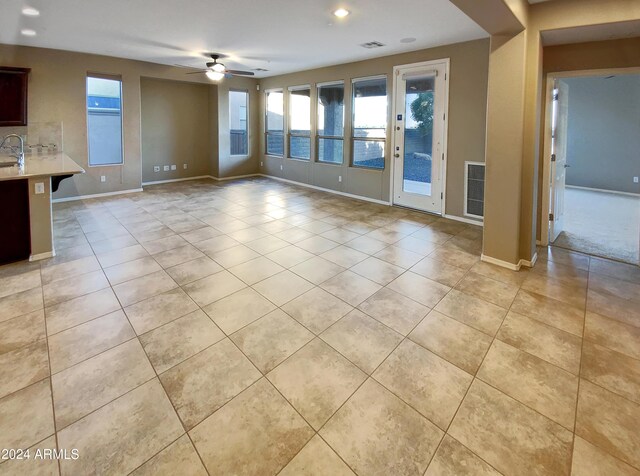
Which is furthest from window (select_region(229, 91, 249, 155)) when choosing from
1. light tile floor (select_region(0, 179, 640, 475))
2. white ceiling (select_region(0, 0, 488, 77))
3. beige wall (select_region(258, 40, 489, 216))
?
light tile floor (select_region(0, 179, 640, 475))

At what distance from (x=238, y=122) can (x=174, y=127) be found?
160cm

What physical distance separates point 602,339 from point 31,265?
524cm

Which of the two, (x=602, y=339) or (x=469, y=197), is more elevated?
(x=469, y=197)

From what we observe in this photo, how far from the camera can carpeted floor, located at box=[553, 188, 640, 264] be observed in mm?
4172

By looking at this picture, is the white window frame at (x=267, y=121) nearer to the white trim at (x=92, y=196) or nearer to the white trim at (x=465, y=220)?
the white trim at (x=92, y=196)

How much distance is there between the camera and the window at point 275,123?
343 inches

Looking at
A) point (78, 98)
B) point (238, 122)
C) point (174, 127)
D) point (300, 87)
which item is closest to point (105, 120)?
point (78, 98)

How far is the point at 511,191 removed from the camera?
11.7ft

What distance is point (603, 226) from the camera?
5090 millimetres

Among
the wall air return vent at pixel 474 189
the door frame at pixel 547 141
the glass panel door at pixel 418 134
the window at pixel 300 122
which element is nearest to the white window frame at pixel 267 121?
the window at pixel 300 122

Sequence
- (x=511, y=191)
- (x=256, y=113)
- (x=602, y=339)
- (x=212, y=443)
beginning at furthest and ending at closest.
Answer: (x=256, y=113) → (x=511, y=191) → (x=602, y=339) → (x=212, y=443)

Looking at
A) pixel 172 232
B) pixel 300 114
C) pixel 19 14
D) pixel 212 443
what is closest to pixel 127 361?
pixel 212 443

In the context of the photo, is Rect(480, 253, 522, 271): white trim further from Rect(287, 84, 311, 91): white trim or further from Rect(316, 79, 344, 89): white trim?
Rect(287, 84, 311, 91): white trim

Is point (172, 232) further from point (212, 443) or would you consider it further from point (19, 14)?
point (212, 443)
